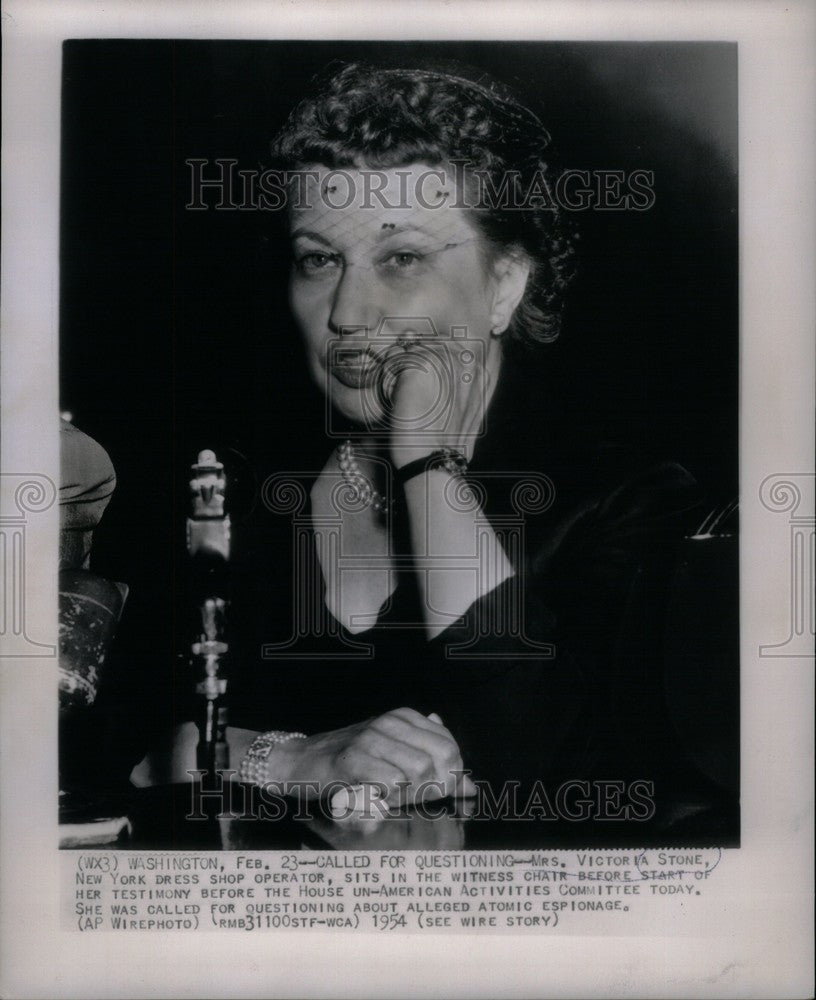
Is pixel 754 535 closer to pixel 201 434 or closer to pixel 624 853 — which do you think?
pixel 624 853

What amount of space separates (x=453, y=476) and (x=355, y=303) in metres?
0.35

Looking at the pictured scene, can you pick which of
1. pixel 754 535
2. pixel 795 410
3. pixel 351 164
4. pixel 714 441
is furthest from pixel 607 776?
pixel 351 164

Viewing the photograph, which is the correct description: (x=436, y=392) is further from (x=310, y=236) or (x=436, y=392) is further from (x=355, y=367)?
(x=310, y=236)

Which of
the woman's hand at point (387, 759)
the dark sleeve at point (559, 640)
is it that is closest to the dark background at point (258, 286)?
the dark sleeve at point (559, 640)

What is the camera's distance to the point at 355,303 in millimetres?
1360

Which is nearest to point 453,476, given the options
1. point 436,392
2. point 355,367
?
point 436,392

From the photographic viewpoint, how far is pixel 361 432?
54.3 inches

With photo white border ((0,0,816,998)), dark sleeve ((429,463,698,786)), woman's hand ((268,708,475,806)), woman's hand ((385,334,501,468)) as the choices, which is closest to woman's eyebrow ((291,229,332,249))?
woman's hand ((385,334,501,468))

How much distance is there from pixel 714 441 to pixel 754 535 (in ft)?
→ 0.60

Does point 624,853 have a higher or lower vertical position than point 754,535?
lower

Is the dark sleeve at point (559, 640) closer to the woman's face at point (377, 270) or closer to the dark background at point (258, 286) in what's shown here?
the dark background at point (258, 286)

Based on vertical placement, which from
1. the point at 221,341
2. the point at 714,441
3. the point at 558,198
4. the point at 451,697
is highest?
the point at 558,198

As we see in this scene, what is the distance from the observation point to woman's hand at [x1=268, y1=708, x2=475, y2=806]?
4.40 ft

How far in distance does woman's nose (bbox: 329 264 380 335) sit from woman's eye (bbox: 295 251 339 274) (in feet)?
0.09
